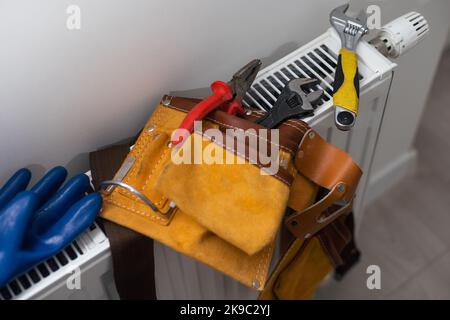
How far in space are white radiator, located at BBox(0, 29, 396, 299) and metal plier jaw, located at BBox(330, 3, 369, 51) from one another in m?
0.02

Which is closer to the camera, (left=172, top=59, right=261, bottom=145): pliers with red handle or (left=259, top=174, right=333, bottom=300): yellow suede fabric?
(left=172, top=59, right=261, bottom=145): pliers with red handle

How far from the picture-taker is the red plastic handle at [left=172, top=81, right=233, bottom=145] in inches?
21.6

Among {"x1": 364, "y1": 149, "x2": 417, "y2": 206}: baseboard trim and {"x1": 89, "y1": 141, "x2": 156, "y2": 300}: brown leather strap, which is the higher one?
{"x1": 89, "y1": 141, "x2": 156, "y2": 300}: brown leather strap

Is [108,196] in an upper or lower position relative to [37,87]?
lower

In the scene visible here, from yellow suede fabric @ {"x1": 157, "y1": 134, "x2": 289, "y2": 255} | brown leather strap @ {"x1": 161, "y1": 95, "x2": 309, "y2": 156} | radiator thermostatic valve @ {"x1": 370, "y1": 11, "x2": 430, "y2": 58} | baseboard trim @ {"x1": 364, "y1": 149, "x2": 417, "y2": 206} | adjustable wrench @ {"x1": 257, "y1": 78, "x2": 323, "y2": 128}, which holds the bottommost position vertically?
baseboard trim @ {"x1": 364, "y1": 149, "x2": 417, "y2": 206}

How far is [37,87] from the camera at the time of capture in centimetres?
54

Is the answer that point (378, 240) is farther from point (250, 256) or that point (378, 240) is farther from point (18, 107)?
point (18, 107)

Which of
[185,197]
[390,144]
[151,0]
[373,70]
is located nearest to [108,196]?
[185,197]

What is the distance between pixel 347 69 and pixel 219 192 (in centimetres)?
25

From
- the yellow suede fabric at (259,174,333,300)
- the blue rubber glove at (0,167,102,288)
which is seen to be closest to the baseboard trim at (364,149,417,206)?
the yellow suede fabric at (259,174,333,300)

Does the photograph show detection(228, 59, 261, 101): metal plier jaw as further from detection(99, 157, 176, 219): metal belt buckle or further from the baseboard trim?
the baseboard trim

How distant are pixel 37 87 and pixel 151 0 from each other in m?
0.16

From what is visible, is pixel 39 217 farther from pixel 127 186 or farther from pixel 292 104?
pixel 292 104

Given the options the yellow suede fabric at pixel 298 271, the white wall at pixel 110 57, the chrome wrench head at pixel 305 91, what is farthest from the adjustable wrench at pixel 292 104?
the yellow suede fabric at pixel 298 271
